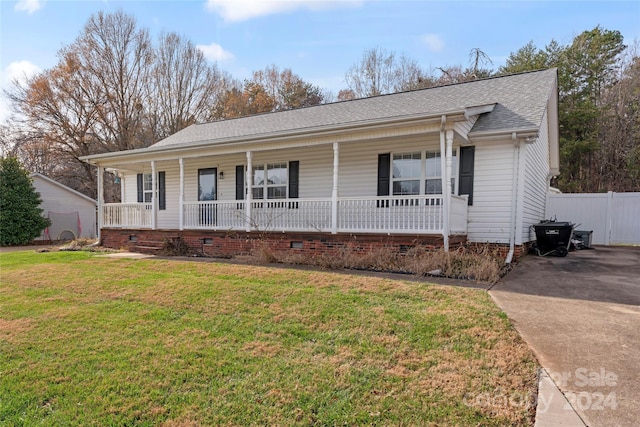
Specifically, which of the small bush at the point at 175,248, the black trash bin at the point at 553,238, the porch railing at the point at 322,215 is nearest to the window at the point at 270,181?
the porch railing at the point at 322,215

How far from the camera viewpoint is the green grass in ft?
8.23

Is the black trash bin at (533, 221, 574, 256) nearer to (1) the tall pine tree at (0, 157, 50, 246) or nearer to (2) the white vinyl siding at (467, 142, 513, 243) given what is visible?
(2) the white vinyl siding at (467, 142, 513, 243)

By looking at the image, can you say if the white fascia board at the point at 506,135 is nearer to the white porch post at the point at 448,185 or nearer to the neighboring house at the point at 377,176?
the neighboring house at the point at 377,176

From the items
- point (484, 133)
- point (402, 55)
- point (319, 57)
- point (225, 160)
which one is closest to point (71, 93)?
point (225, 160)

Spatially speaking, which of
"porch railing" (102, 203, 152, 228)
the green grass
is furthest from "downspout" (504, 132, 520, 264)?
"porch railing" (102, 203, 152, 228)

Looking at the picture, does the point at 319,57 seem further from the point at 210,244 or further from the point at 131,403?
the point at 131,403

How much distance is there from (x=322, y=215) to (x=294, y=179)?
2.39 meters

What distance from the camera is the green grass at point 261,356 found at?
2.51m

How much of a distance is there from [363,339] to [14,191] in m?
20.4

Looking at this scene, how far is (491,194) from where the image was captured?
8.67 meters

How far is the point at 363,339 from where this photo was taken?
3582 mm

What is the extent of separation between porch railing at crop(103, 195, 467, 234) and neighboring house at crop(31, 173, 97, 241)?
11.6m

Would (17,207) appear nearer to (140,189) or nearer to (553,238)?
(140,189)

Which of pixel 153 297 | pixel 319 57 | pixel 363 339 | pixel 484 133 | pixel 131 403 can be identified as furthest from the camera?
pixel 319 57
